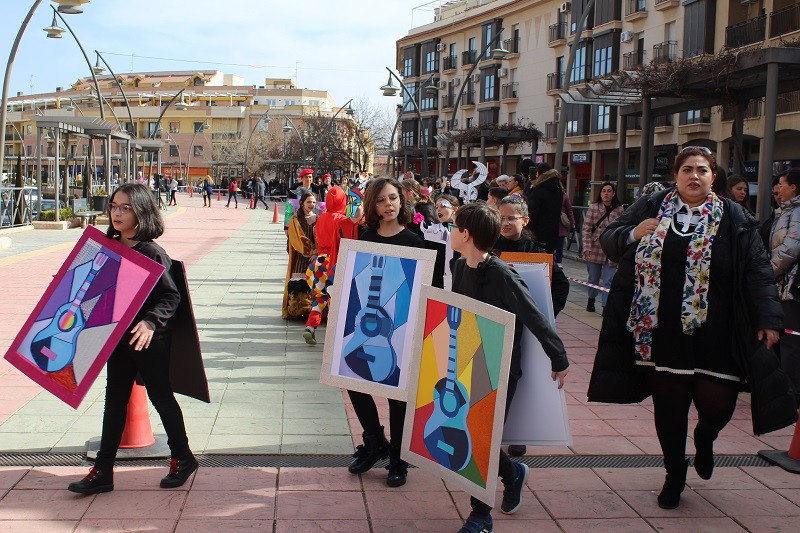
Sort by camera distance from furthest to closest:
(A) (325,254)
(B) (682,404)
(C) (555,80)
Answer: (C) (555,80), (A) (325,254), (B) (682,404)

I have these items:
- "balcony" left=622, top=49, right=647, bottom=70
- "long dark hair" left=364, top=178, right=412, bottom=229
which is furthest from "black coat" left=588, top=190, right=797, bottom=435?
"balcony" left=622, top=49, right=647, bottom=70

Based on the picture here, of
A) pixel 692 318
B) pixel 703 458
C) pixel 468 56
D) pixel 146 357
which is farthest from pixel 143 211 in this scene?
pixel 468 56

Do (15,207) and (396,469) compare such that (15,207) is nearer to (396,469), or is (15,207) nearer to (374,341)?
(374,341)

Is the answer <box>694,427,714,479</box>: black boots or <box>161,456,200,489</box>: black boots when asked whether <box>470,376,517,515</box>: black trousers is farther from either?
<box>161,456,200,489</box>: black boots

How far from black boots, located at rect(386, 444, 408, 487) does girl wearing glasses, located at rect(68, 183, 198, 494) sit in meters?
1.01

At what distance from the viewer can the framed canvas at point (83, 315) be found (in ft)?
14.8

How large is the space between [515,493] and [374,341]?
104cm

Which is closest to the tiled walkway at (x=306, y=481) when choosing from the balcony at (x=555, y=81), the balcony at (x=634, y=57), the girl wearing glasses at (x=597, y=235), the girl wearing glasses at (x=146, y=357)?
the girl wearing glasses at (x=146, y=357)

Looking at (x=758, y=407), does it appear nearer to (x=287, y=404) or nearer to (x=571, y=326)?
(x=287, y=404)

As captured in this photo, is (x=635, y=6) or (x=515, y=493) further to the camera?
(x=635, y=6)

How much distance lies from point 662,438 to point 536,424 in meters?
0.67

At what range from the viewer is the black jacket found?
414cm

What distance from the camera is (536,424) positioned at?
439 cm

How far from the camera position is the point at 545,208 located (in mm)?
10328
